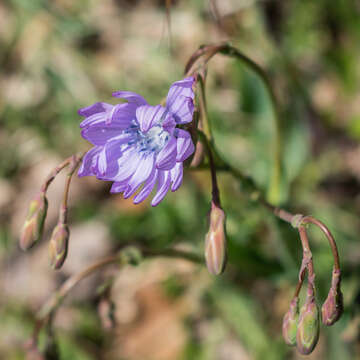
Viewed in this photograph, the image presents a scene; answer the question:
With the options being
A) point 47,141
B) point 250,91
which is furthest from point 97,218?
point 250,91

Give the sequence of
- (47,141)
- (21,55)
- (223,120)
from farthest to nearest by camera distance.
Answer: (21,55) → (47,141) → (223,120)

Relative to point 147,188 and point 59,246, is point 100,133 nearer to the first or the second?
point 147,188

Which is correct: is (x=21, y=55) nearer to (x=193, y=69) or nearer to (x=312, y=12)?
(x=312, y=12)

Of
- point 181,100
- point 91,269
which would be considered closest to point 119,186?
point 181,100

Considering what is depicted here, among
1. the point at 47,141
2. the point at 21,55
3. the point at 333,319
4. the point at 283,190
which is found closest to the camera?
the point at 333,319

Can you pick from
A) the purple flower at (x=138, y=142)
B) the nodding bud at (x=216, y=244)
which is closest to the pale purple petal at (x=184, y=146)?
the purple flower at (x=138, y=142)

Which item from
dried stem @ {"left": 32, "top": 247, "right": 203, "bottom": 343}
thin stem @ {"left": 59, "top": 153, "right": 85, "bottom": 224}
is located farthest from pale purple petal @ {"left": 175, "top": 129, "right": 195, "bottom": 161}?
dried stem @ {"left": 32, "top": 247, "right": 203, "bottom": 343}
